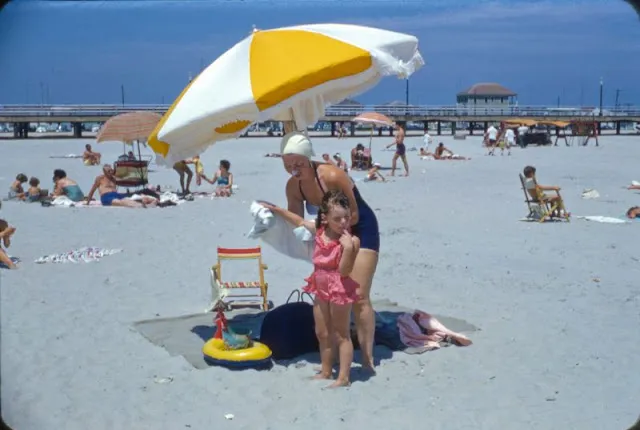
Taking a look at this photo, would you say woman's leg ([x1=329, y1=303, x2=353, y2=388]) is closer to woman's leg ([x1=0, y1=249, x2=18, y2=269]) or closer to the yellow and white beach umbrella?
the yellow and white beach umbrella

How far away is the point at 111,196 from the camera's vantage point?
1249 cm

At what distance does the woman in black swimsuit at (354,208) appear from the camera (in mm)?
4457

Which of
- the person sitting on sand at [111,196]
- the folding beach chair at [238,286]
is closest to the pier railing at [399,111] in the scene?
the person sitting on sand at [111,196]

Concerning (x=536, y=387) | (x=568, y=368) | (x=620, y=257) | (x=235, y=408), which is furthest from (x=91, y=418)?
(x=620, y=257)

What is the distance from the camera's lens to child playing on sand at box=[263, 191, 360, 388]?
4164 millimetres

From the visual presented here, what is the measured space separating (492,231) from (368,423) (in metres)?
6.58

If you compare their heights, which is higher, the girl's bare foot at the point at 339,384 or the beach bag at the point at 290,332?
the beach bag at the point at 290,332

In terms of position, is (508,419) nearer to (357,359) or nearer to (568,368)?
(568,368)

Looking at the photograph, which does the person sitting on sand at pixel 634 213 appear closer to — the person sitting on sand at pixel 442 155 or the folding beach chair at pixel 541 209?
the folding beach chair at pixel 541 209

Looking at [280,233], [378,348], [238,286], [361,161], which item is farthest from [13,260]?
[361,161]

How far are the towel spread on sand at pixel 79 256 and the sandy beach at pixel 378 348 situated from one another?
0.59 ft

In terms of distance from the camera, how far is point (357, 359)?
15.8 feet

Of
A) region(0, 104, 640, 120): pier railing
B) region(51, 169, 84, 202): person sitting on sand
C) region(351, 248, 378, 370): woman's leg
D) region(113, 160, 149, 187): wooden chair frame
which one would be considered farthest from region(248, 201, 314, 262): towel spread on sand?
region(0, 104, 640, 120): pier railing

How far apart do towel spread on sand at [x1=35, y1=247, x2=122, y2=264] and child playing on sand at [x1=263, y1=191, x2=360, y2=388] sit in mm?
4267
